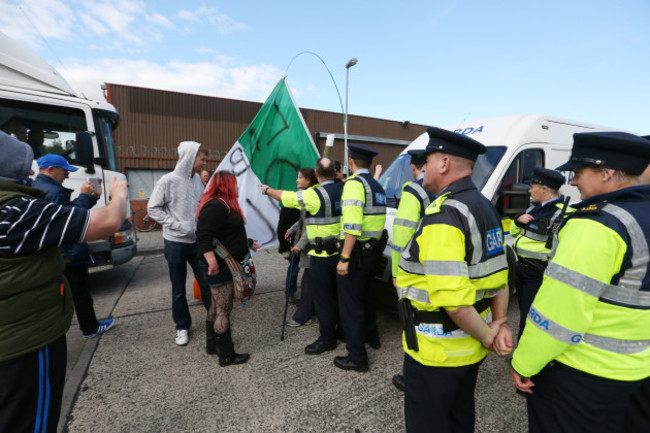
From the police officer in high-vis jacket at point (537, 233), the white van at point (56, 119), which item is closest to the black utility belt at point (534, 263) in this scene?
the police officer in high-vis jacket at point (537, 233)

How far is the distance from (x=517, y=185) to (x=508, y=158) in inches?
28.1

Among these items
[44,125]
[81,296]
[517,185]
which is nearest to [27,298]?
[81,296]

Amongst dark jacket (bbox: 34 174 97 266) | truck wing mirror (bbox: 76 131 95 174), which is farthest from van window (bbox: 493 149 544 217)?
truck wing mirror (bbox: 76 131 95 174)

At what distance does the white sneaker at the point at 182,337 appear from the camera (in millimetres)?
3455

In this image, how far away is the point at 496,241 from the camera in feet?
5.02

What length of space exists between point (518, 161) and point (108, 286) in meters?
6.83

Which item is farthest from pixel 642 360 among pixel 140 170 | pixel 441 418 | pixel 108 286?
pixel 140 170

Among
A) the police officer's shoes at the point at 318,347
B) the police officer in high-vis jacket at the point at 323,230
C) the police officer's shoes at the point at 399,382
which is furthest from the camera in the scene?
the police officer's shoes at the point at 318,347

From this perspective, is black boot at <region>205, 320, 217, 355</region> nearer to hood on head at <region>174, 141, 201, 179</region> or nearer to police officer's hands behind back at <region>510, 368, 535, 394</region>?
hood on head at <region>174, 141, 201, 179</region>

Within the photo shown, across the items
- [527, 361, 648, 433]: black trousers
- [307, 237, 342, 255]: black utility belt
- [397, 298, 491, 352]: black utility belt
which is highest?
[397, 298, 491, 352]: black utility belt

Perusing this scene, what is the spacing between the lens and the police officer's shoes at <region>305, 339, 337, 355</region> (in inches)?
129

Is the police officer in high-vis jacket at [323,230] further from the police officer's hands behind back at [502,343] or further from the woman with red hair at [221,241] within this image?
the police officer's hands behind back at [502,343]

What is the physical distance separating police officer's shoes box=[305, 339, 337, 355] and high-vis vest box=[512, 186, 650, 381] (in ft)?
7.65

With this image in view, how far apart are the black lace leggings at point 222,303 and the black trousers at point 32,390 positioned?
137 centimetres
